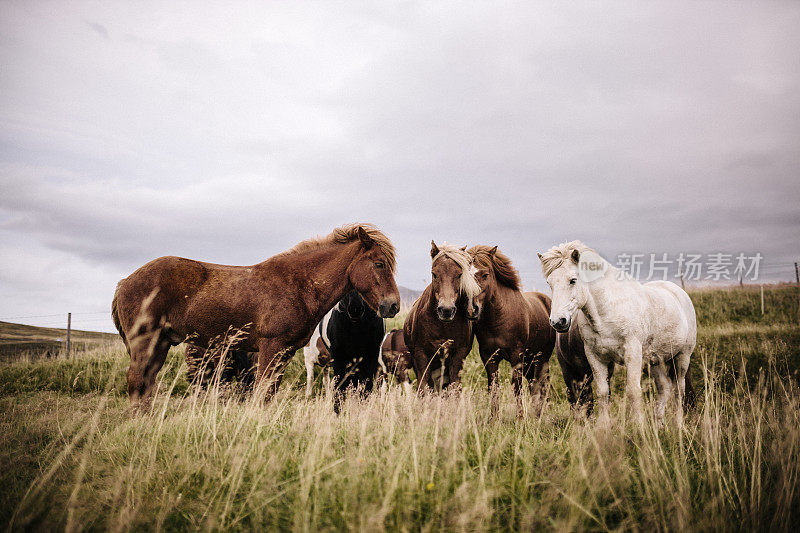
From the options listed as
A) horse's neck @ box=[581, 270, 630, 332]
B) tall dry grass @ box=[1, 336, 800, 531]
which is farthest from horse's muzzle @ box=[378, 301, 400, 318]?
horse's neck @ box=[581, 270, 630, 332]

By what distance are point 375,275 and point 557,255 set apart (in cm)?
247

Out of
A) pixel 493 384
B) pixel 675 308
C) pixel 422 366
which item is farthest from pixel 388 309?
pixel 675 308

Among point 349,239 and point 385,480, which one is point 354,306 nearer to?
point 349,239

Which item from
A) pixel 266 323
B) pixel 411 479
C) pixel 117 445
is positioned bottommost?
pixel 117 445

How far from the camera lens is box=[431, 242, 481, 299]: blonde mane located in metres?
5.84

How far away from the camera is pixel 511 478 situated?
3.12 m

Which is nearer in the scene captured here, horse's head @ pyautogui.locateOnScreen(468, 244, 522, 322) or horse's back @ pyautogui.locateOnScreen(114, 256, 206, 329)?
horse's back @ pyautogui.locateOnScreen(114, 256, 206, 329)

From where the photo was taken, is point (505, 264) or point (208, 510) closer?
point (208, 510)

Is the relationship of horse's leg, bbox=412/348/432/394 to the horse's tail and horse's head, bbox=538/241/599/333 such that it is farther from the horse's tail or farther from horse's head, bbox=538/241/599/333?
the horse's tail

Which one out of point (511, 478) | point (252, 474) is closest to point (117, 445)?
point (252, 474)

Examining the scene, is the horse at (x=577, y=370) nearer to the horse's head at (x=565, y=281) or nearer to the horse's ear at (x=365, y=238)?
the horse's head at (x=565, y=281)

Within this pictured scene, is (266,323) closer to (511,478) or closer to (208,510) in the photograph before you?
(208,510)

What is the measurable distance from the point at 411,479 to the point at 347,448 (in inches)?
34.8

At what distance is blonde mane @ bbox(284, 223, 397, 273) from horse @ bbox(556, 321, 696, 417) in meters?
3.08
